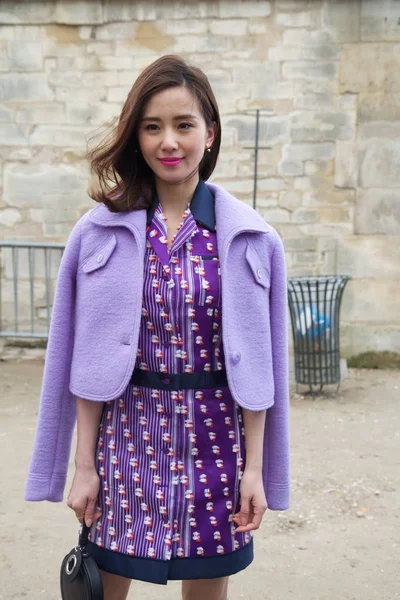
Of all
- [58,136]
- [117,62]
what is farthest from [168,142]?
[58,136]

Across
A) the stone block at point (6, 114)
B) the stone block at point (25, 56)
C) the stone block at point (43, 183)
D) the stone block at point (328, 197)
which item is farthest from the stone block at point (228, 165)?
the stone block at point (6, 114)

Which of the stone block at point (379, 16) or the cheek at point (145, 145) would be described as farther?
the stone block at point (379, 16)

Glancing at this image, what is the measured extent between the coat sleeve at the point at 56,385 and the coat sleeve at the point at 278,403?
0.52 m

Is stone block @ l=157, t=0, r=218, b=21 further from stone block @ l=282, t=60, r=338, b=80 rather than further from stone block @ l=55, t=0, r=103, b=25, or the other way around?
stone block @ l=282, t=60, r=338, b=80

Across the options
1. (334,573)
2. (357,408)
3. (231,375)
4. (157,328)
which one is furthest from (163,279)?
(357,408)

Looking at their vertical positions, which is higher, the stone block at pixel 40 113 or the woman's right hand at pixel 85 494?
the stone block at pixel 40 113

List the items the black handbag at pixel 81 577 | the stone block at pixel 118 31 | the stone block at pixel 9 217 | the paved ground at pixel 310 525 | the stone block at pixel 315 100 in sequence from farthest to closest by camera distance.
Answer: the stone block at pixel 9 217 < the stone block at pixel 118 31 < the stone block at pixel 315 100 < the paved ground at pixel 310 525 < the black handbag at pixel 81 577

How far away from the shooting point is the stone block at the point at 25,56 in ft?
25.6

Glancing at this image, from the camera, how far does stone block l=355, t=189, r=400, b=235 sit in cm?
766

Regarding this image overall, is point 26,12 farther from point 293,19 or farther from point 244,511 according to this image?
point 244,511

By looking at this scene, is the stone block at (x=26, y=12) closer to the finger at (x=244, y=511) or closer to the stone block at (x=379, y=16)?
the stone block at (x=379, y=16)

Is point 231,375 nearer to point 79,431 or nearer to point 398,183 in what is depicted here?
point 79,431

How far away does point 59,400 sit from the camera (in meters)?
2.15

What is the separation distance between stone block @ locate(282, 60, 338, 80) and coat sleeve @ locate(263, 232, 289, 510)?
226 inches
